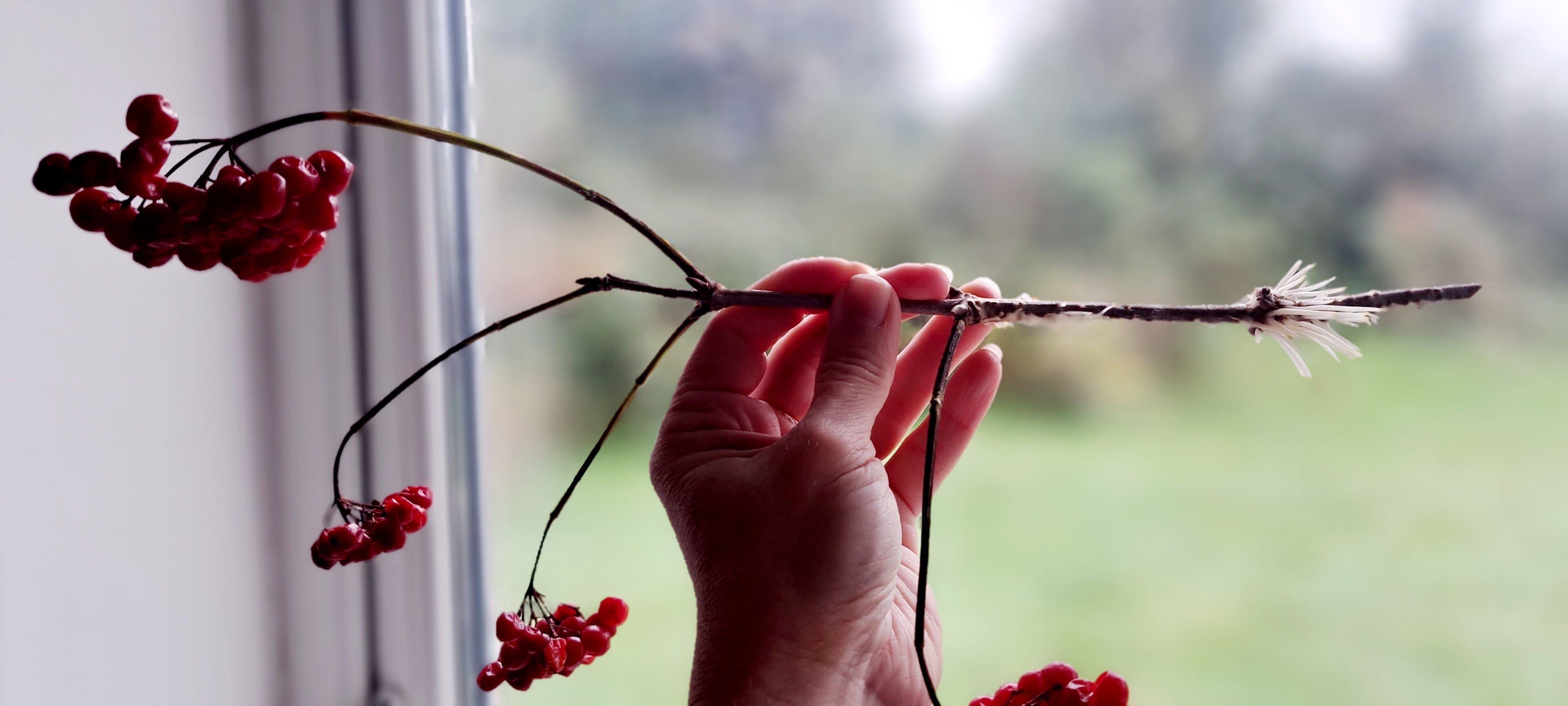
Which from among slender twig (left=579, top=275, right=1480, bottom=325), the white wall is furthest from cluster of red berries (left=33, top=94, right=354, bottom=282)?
the white wall

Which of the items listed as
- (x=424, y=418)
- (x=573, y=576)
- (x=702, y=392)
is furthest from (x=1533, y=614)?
(x=424, y=418)

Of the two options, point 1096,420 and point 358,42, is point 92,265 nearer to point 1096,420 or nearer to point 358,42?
point 358,42

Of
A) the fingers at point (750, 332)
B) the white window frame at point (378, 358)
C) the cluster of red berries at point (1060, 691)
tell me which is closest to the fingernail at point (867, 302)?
the fingers at point (750, 332)

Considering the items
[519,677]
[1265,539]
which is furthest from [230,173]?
[1265,539]

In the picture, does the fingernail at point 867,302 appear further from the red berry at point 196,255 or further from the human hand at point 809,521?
the red berry at point 196,255

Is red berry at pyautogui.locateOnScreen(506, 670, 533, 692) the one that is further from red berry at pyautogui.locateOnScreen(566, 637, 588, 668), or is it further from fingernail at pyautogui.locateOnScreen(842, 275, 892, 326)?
fingernail at pyautogui.locateOnScreen(842, 275, 892, 326)
